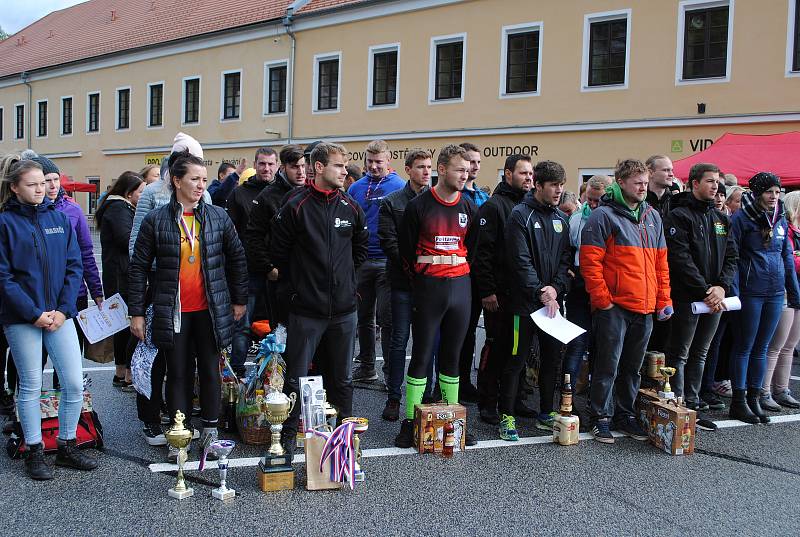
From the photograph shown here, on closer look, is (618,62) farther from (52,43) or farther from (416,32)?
(52,43)

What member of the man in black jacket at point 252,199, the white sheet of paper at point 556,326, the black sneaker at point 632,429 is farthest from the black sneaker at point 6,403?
the black sneaker at point 632,429

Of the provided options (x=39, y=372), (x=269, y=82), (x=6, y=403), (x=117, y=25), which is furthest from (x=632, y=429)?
(x=117, y=25)

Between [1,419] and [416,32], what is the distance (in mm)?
18034

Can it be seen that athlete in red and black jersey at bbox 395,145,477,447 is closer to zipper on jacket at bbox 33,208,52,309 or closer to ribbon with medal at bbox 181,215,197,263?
ribbon with medal at bbox 181,215,197,263

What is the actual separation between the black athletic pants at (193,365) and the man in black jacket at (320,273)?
0.51 m

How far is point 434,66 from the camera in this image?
21781 mm

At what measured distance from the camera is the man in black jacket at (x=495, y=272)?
624 cm

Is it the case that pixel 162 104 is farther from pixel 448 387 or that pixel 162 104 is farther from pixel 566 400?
pixel 566 400

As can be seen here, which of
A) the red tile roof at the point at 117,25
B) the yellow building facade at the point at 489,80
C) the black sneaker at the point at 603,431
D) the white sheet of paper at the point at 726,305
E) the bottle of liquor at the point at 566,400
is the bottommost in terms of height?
the black sneaker at the point at 603,431

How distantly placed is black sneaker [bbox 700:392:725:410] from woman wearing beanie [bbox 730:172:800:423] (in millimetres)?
268

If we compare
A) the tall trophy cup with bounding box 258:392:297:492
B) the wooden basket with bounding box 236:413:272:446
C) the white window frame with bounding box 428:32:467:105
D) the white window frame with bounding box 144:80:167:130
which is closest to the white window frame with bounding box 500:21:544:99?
the white window frame with bounding box 428:32:467:105

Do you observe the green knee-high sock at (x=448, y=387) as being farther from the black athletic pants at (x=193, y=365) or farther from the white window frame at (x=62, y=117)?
the white window frame at (x=62, y=117)

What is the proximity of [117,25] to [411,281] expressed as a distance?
33.8m

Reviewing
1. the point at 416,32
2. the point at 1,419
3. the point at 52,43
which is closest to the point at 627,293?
the point at 1,419
